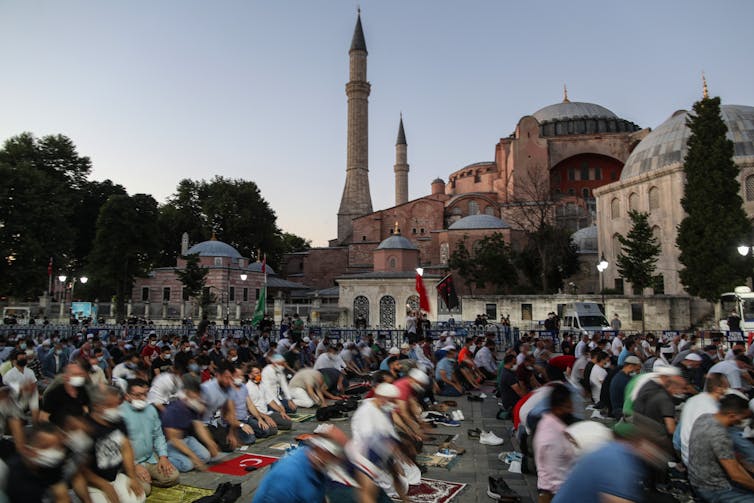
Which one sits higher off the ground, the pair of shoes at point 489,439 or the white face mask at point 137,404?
the white face mask at point 137,404

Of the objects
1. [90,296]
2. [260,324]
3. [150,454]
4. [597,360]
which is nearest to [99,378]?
[150,454]

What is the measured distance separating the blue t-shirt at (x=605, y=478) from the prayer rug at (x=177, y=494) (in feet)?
12.6

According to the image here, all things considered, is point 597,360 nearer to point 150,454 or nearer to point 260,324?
point 150,454

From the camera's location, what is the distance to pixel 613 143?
47812 mm

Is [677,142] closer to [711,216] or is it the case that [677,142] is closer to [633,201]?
[633,201]

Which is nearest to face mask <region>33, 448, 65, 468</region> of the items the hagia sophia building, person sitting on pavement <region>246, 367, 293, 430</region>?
person sitting on pavement <region>246, 367, 293, 430</region>

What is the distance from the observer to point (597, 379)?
955 centimetres

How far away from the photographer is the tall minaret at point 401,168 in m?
67.8

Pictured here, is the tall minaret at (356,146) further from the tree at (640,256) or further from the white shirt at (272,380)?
the white shirt at (272,380)

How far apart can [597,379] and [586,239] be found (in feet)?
109

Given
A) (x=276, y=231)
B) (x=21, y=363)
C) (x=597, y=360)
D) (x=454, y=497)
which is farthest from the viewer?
(x=276, y=231)

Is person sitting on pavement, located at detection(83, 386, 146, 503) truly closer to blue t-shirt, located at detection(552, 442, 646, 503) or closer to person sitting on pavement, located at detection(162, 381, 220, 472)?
person sitting on pavement, located at detection(162, 381, 220, 472)

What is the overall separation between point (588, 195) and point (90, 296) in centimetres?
4209

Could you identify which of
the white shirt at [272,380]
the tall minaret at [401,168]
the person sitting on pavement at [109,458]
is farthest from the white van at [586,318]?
the tall minaret at [401,168]
